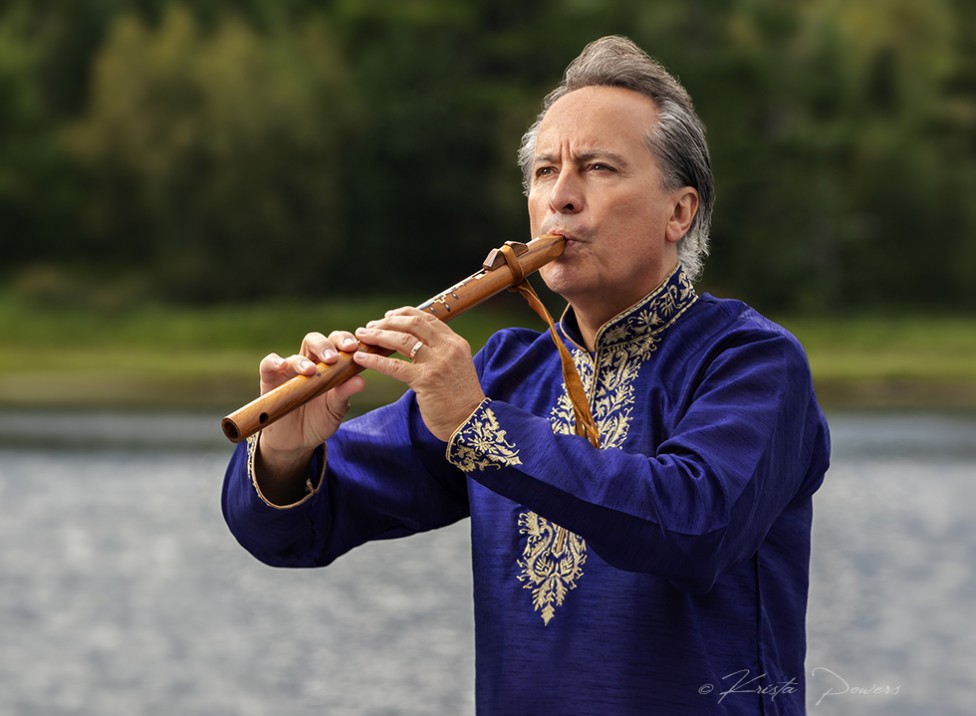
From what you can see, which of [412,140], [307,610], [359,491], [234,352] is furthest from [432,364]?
[412,140]

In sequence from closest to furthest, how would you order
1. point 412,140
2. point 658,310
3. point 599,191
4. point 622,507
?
point 622,507, point 599,191, point 658,310, point 412,140

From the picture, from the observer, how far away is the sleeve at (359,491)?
215 centimetres

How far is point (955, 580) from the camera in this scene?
876 cm

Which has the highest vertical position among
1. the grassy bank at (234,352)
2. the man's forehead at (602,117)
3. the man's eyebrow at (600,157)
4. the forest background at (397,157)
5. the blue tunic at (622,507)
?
the forest background at (397,157)

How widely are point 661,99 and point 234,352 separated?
24.0 m

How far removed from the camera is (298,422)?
206 centimetres

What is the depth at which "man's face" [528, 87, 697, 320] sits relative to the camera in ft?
6.57

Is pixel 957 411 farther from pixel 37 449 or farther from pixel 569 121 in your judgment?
pixel 569 121

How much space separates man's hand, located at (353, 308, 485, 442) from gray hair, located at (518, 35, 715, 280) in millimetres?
421

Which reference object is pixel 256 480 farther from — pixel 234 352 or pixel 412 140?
pixel 412 140

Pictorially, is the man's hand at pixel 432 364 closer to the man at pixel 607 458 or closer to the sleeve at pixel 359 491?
the man at pixel 607 458

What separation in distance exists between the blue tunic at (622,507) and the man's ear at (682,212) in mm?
75

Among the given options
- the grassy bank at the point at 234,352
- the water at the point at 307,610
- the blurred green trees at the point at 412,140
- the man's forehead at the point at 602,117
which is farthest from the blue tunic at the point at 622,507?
the blurred green trees at the point at 412,140

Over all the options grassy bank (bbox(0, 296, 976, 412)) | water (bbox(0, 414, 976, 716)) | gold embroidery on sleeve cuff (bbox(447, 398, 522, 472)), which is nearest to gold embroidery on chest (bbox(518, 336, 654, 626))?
gold embroidery on sleeve cuff (bbox(447, 398, 522, 472))
